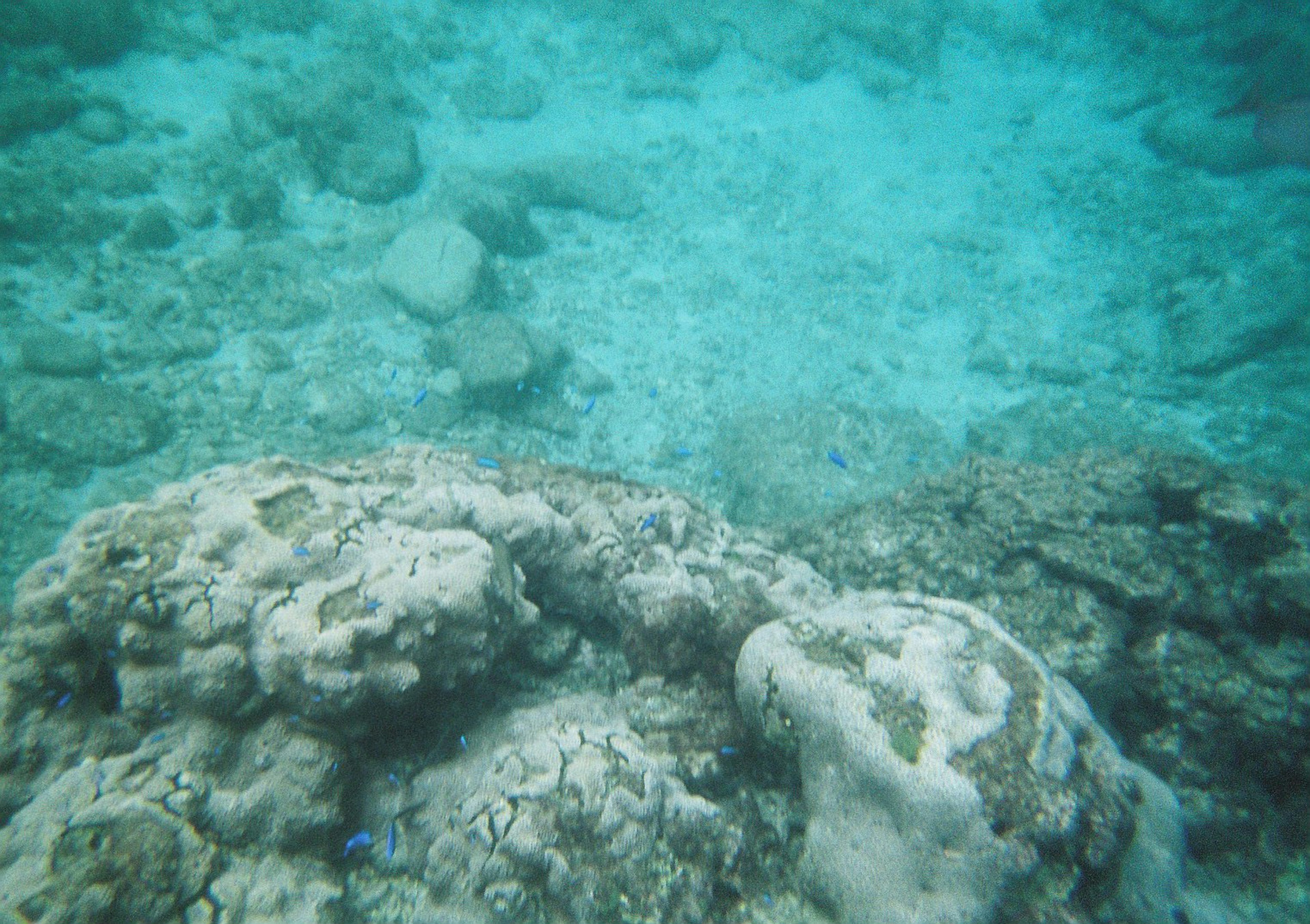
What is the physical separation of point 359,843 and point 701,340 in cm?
865

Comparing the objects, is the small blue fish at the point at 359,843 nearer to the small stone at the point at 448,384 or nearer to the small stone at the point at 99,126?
the small stone at the point at 448,384

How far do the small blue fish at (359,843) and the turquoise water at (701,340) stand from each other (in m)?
0.04

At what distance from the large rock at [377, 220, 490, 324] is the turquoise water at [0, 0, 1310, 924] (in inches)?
2.7

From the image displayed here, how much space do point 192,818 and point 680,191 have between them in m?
13.5

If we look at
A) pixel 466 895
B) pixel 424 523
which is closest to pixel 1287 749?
pixel 466 895

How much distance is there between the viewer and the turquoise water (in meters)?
2.86

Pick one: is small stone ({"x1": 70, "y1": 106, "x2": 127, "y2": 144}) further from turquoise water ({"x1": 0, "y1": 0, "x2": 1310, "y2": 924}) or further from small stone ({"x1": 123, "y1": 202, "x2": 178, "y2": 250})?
small stone ({"x1": 123, "y1": 202, "x2": 178, "y2": 250})

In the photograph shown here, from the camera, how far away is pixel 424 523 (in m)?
3.47

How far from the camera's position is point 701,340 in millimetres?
10078

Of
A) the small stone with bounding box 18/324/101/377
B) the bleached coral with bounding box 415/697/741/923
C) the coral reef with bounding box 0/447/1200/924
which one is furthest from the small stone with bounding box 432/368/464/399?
the bleached coral with bounding box 415/697/741/923

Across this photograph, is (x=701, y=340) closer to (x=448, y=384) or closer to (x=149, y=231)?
(x=448, y=384)

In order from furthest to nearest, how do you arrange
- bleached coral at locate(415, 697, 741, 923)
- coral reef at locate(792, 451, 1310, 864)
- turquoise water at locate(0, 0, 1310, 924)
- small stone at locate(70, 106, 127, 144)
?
small stone at locate(70, 106, 127, 144)
coral reef at locate(792, 451, 1310, 864)
turquoise water at locate(0, 0, 1310, 924)
bleached coral at locate(415, 697, 741, 923)

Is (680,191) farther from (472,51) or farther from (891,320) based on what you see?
(472,51)

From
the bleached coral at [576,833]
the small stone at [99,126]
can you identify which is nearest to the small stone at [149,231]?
the small stone at [99,126]
